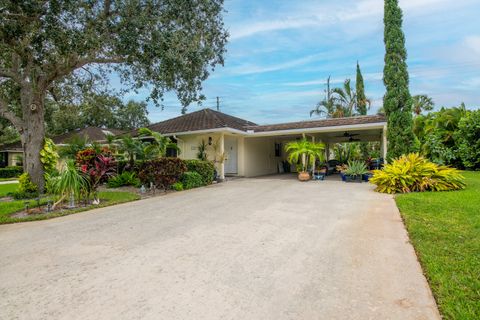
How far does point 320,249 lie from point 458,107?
1813 cm

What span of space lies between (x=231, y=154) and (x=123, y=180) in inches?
280

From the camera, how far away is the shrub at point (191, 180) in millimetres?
11773

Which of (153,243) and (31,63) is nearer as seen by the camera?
(153,243)

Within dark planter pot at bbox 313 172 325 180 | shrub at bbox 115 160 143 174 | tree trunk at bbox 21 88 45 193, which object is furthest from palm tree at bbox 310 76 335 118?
tree trunk at bbox 21 88 45 193

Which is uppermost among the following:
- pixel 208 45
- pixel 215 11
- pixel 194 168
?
pixel 215 11

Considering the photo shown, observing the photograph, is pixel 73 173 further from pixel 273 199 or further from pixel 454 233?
pixel 454 233

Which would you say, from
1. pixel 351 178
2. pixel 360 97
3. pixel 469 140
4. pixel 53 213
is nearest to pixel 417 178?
pixel 351 178

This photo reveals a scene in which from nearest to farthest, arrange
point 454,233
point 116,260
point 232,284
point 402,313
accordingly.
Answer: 1. point 402,313
2. point 232,284
3. point 116,260
4. point 454,233

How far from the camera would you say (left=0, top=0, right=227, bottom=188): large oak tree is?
26.6ft

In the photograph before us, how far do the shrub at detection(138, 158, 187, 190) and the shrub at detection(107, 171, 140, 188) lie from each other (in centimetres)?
115

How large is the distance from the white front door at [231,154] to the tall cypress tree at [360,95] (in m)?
14.8

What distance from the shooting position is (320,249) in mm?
4180

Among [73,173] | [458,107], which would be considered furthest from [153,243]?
[458,107]

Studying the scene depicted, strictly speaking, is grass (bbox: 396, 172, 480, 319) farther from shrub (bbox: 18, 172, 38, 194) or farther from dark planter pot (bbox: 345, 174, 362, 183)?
shrub (bbox: 18, 172, 38, 194)
